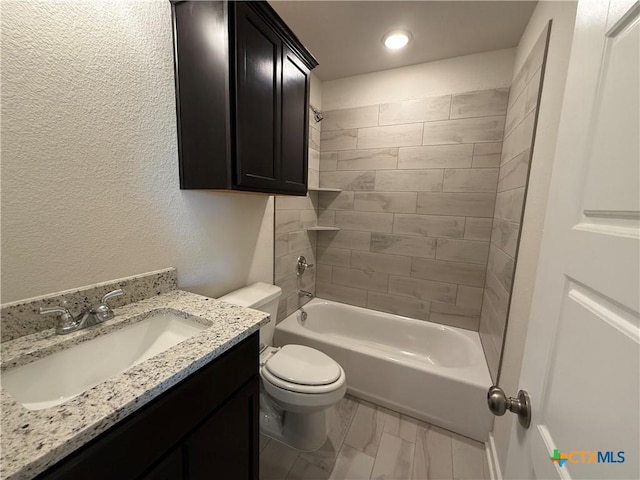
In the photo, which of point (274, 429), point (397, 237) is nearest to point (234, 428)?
point (274, 429)

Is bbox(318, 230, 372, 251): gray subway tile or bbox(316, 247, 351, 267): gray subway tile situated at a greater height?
bbox(318, 230, 372, 251): gray subway tile

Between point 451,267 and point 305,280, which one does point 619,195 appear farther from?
point 305,280

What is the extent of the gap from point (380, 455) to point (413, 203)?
172 centimetres

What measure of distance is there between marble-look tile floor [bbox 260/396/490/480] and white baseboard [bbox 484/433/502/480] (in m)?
0.04

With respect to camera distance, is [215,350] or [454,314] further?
[454,314]

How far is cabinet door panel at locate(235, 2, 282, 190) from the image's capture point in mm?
968

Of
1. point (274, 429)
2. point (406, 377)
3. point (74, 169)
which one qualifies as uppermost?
point (74, 169)

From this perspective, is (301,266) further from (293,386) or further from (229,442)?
(229,442)

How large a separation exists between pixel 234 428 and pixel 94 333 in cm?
53

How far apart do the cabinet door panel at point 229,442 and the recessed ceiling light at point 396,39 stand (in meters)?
2.10

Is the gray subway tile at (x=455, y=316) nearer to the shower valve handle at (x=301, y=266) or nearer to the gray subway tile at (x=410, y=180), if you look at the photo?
the gray subway tile at (x=410, y=180)

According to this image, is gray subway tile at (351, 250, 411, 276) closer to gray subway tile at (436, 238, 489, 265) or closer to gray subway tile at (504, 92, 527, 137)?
gray subway tile at (436, 238, 489, 265)

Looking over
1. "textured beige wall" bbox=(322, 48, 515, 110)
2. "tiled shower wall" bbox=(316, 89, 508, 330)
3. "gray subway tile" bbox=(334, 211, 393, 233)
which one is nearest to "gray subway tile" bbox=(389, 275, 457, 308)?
"tiled shower wall" bbox=(316, 89, 508, 330)

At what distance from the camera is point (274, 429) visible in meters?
1.44
